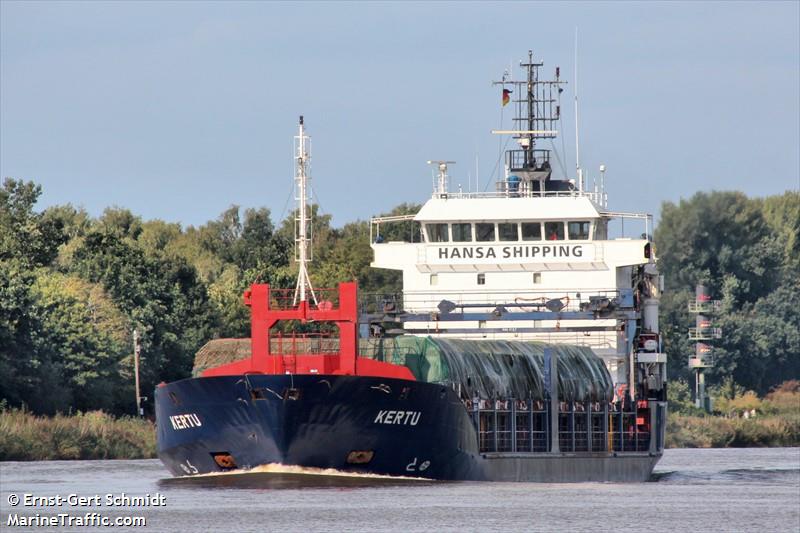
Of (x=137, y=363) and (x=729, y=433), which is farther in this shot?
(x=729, y=433)

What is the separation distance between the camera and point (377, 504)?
2168 inches

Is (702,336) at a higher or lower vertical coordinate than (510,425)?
higher

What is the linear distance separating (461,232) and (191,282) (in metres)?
46.1

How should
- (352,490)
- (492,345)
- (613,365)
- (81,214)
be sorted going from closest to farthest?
(352,490) < (492,345) < (613,365) < (81,214)

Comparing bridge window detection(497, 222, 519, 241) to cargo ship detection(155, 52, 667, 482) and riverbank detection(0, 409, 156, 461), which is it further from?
riverbank detection(0, 409, 156, 461)

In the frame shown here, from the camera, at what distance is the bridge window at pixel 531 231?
7550 centimetres

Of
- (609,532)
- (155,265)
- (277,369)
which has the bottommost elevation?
(609,532)

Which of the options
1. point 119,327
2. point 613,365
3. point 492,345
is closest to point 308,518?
point 492,345

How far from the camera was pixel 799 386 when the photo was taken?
153500 mm

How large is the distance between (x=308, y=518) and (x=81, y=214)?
100445 mm

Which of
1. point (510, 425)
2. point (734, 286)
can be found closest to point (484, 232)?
point (510, 425)

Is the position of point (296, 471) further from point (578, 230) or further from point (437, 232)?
point (578, 230)

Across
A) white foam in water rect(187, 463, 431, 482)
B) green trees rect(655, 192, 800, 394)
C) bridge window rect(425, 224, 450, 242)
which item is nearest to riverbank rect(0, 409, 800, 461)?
bridge window rect(425, 224, 450, 242)

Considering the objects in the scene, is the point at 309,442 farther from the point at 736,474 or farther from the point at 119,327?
the point at 119,327
